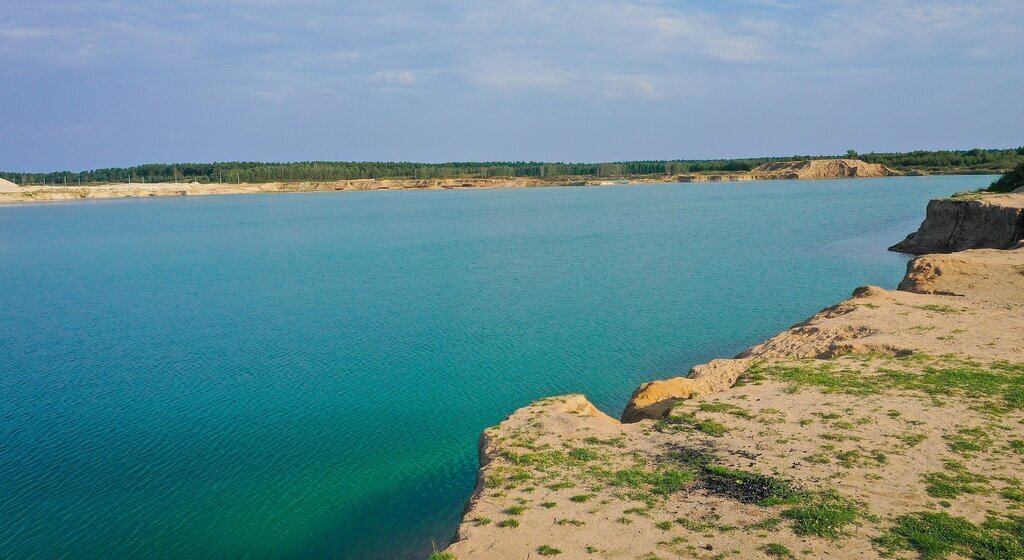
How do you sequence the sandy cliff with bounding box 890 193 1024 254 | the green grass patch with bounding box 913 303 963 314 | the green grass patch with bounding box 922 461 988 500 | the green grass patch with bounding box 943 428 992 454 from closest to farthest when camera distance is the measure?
the green grass patch with bounding box 922 461 988 500, the green grass patch with bounding box 943 428 992 454, the green grass patch with bounding box 913 303 963 314, the sandy cliff with bounding box 890 193 1024 254

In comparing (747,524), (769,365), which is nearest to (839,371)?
(769,365)

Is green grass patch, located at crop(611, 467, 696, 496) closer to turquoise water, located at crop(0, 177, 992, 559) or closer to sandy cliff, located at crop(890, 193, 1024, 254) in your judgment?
turquoise water, located at crop(0, 177, 992, 559)

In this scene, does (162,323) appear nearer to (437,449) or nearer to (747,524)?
(437,449)

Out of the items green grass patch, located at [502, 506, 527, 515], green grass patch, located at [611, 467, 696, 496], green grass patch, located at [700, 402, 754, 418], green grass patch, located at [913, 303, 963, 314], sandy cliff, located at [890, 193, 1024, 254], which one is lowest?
green grass patch, located at [502, 506, 527, 515]

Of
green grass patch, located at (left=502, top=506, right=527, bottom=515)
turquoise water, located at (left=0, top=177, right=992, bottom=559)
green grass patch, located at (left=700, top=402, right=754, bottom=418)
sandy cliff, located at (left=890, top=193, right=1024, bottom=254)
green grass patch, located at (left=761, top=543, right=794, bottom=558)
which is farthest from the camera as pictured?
sandy cliff, located at (left=890, top=193, right=1024, bottom=254)

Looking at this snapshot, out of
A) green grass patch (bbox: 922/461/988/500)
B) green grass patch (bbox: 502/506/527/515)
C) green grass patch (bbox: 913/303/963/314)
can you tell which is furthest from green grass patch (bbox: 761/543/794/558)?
green grass patch (bbox: 913/303/963/314)

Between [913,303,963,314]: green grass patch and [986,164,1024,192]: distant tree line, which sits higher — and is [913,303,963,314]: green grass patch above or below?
below

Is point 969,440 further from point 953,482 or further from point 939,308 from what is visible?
point 939,308
